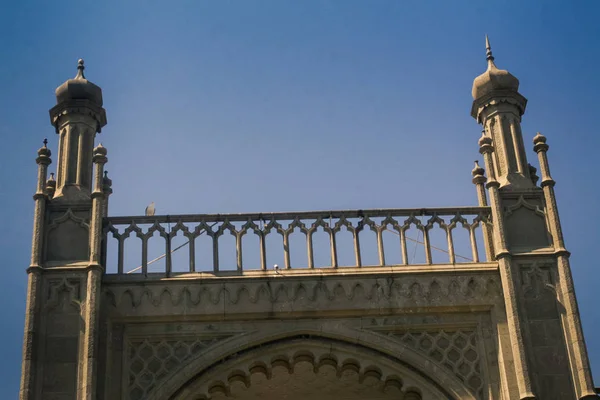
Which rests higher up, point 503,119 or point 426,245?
point 503,119

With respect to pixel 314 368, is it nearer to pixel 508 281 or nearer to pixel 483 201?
pixel 508 281

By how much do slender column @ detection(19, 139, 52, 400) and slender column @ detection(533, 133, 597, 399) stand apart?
7342 mm

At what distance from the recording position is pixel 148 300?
16.7 metres

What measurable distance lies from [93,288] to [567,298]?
667 cm

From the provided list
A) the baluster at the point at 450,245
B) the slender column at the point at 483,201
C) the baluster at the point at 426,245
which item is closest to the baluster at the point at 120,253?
the baluster at the point at 426,245

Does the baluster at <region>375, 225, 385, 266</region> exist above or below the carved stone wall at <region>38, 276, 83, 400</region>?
above

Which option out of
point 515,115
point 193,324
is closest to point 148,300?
point 193,324

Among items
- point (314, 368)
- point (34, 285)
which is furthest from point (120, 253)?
point (314, 368)

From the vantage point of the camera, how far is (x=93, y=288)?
53.9ft

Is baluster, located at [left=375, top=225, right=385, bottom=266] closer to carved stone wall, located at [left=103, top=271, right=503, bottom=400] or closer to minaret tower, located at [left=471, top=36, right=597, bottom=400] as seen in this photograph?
carved stone wall, located at [left=103, top=271, right=503, bottom=400]

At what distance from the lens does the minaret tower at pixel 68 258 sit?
15859 millimetres

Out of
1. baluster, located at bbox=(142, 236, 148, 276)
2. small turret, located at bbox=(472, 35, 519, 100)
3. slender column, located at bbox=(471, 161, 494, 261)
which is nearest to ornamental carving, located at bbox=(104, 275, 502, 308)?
baluster, located at bbox=(142, 236, 148, 276)

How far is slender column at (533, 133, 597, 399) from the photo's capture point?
16.1m

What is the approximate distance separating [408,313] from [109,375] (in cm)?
427
